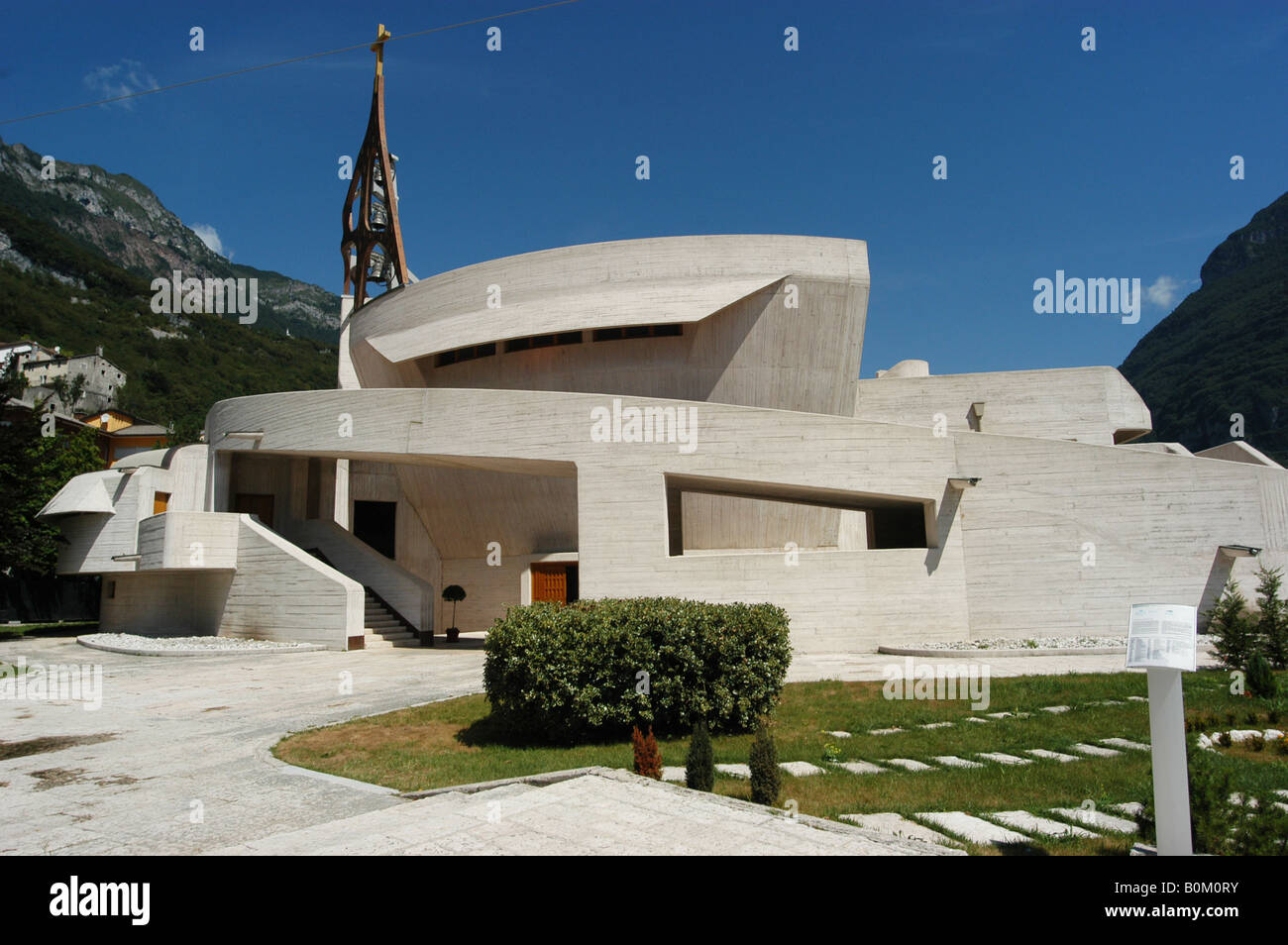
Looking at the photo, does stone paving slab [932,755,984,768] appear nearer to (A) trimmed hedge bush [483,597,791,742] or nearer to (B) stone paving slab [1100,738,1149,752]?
(B) stone paving slab [1100,738,1149,752]

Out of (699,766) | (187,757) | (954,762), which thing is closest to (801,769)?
(954,762)

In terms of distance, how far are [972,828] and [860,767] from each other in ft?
6.82

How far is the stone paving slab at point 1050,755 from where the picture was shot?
7591 mm

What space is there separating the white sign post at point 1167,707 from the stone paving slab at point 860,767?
3.30 metres

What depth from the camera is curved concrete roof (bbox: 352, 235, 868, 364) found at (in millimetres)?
21578

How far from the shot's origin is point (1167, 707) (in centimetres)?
415

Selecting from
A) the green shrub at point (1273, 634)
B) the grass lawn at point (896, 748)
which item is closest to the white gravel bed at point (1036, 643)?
the green shrub at point (1273, 634)

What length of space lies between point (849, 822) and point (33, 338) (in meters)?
93.9

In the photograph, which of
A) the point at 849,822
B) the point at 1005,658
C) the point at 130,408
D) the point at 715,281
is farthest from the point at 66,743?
the point at 130,408

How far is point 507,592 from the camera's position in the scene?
992 inches

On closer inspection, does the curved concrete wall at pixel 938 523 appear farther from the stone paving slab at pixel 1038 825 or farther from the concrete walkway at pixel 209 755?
the stone paving slab at pixel 1038 825

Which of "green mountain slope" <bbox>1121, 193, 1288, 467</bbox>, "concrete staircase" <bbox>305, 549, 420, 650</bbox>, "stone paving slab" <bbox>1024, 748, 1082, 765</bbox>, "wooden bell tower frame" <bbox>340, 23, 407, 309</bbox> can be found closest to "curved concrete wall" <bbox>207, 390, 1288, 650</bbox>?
"concrete staircase" <bbox>305, 549, 420, 650</bbox>

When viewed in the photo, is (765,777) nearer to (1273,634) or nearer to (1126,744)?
(1126,744)
